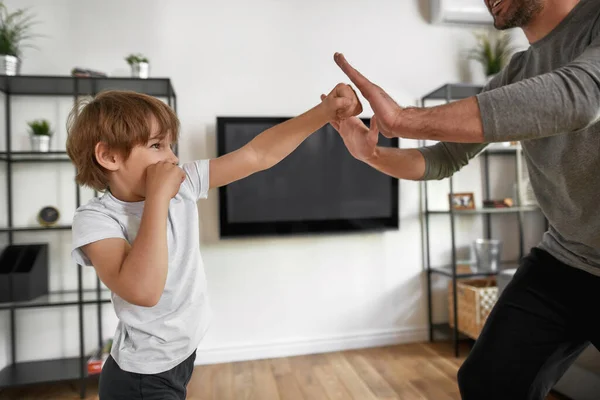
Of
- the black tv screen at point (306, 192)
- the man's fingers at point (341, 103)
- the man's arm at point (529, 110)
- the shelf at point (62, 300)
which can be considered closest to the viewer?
the man's arm at point (529, 110)

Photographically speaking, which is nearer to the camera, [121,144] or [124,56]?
[121,144]

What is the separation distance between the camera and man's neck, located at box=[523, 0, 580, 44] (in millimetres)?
1169

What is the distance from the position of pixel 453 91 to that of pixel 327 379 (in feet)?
6.89

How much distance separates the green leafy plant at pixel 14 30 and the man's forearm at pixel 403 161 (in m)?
2.19

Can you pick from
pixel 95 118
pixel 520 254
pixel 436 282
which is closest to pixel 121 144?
pixel 95 118

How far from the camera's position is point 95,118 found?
996 millimetres

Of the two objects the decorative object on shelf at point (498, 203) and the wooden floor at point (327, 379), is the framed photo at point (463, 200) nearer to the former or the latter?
the decorative object on shelf at point (498, 203)

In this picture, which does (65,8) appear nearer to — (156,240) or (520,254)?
(156,240)

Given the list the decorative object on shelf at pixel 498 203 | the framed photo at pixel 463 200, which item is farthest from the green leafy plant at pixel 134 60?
the decorative object on shelf at pixel 498 203

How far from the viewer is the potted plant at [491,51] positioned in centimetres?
299

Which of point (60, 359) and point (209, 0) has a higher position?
point (209, 0)

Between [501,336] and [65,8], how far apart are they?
2931 mm

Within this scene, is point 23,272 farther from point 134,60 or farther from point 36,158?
point 134,60

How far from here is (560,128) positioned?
817mm
